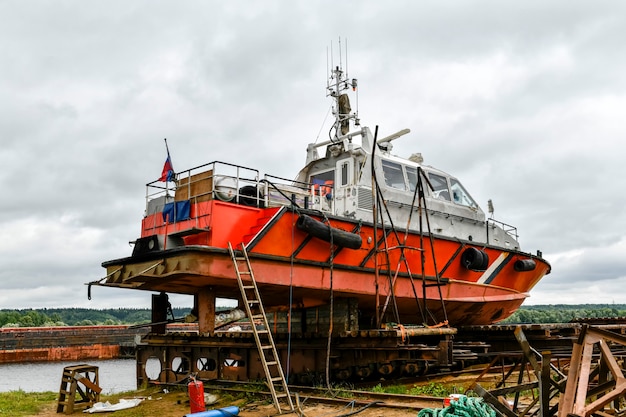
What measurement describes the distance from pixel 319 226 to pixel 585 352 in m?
5.82

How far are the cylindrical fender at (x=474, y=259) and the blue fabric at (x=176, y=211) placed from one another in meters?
5.85

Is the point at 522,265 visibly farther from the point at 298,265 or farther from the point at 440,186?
the point at 298,265

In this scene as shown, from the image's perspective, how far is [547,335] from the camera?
33.5 ft

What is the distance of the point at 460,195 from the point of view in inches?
536

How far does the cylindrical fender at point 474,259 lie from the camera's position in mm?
11945

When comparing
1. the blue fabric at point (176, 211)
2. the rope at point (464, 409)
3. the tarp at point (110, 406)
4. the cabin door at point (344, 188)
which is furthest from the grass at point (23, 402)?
the rope at point (464, 409)

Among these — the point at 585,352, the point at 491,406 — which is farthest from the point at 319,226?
the point at 585,352

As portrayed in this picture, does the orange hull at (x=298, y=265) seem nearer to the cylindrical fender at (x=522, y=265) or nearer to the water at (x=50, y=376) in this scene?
the cylindrical fender at (x=522, y=265)

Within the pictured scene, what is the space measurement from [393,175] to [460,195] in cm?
228

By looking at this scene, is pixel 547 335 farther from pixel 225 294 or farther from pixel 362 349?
pixel 225 294

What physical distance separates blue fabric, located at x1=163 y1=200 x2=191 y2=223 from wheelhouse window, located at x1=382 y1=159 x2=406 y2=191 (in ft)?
14.3

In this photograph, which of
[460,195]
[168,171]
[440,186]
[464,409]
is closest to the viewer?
[464,409]

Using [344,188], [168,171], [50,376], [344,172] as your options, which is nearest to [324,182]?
[344,172]

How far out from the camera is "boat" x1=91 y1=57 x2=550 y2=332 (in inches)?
366
